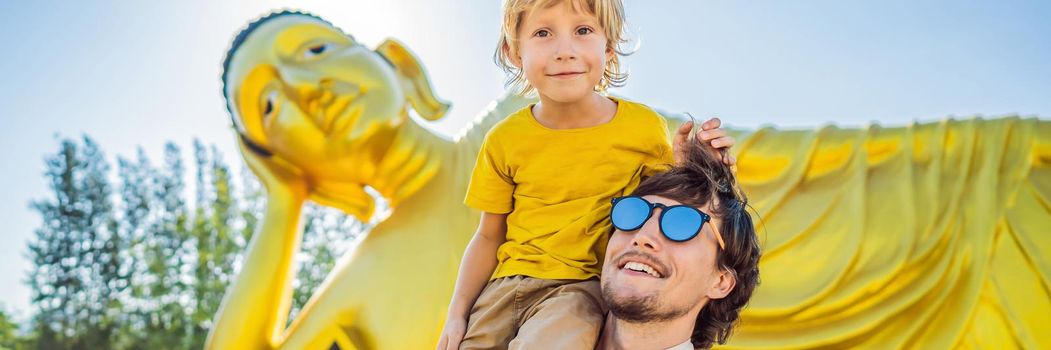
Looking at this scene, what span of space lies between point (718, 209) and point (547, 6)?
19.3 inches

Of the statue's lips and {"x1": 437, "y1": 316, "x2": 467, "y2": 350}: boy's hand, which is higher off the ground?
the statue's lips

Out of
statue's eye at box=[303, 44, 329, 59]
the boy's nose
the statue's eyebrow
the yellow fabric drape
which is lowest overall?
the yellow fabric drape

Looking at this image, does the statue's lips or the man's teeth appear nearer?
the man's teeth

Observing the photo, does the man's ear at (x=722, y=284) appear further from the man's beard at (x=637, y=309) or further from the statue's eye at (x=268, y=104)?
the statue's eye at (x=268, y=104)

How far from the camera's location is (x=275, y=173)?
4.12 meters

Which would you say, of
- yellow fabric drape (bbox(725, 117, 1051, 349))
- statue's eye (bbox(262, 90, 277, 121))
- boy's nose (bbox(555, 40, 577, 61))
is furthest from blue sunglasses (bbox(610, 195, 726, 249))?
statue's eye (bbox(262, 90, 277, 121))

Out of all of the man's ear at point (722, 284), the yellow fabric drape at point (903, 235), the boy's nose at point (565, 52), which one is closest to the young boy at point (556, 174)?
the boy's nose at point (565, 52)

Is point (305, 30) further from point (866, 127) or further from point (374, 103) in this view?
point (866, 127)

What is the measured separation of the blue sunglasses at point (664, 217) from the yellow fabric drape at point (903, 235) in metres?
1.78

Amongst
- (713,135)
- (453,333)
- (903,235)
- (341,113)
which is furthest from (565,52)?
(341,113)

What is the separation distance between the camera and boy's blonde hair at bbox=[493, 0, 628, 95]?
5.26 ft

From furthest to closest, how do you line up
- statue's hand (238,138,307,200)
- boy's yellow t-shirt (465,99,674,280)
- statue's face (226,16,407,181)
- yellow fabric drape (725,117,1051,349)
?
statue's hand (238,138,307,200) → statue's face (226,16,407,181) → yellow fabric drape (725,117,1051,349) → boy's yellow t-shirt (465,99,674,280)

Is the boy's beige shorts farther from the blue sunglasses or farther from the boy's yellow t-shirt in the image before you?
the blue sunglasses

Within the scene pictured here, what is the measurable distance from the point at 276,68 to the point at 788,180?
2.10m
